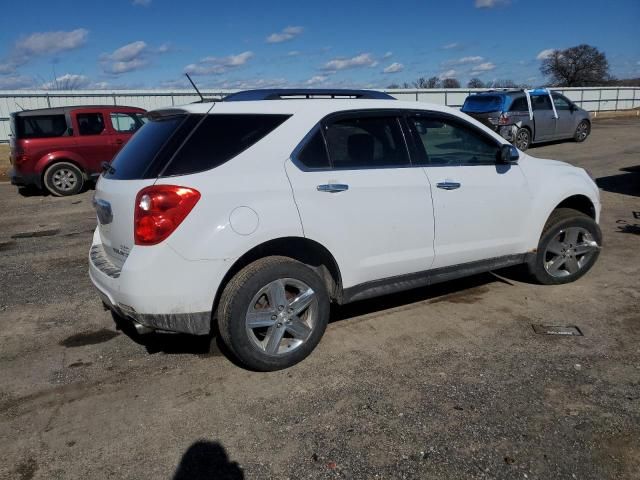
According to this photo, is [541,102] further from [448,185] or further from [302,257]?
[302,257]

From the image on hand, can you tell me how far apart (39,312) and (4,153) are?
1591cm

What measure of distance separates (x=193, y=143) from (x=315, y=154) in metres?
0.81

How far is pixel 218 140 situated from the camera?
132 inches

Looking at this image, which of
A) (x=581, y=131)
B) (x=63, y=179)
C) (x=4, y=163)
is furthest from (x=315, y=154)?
(x=581, y=131)

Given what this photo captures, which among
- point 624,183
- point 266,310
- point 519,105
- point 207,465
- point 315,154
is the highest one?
point 519,105

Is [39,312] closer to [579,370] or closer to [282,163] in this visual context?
[282,163]

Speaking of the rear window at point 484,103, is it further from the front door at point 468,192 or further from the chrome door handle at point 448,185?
the chrome door handle at point 448,185

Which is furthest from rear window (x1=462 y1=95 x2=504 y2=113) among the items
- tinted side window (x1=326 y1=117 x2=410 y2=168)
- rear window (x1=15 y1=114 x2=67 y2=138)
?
tinted side window (x1=326 y1=117 x2=410 y2=168)

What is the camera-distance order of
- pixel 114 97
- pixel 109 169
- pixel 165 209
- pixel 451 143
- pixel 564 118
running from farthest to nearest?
pixel 114 97
pixel 564 118
pixel 451 143
pixel 109 169
pixel 165 209

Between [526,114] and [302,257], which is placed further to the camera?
→ [526,114]

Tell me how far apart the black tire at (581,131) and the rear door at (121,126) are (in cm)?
1484

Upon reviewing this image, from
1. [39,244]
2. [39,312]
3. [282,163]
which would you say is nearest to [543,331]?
[282,163]

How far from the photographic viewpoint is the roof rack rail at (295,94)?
3.70 meters

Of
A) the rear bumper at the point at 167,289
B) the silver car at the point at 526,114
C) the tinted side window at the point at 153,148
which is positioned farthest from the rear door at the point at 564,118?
the rear bumper at the point at 167,289
